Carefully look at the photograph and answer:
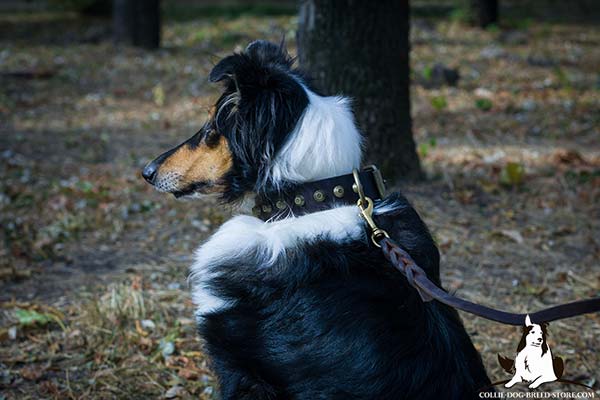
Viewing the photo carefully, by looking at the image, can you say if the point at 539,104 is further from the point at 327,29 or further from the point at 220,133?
the point at 220,133

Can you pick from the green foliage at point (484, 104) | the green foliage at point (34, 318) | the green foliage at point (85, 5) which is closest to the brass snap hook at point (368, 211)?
the green foliage at point (34, 318)

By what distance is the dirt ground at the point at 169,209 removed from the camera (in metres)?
3.45

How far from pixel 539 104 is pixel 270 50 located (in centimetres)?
655

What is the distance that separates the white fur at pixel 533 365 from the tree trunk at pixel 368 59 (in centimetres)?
294

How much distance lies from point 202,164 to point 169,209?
2824mm

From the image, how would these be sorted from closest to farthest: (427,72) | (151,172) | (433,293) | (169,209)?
(433,293), (151,172), (169,209), (427,72)

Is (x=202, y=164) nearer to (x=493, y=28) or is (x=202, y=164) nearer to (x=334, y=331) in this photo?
(x=334, y=331)

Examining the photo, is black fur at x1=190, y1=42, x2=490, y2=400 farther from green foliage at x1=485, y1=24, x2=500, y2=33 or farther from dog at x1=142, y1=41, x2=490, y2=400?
green foliage at x1=485, y1=24, x2=500, y2=33

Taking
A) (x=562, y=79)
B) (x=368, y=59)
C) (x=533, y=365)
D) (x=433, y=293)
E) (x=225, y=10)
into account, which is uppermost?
(x=368, y=59)

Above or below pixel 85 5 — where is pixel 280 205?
above

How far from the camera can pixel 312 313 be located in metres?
2.17

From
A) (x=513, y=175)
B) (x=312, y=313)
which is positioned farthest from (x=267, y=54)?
(x=513, y=175)

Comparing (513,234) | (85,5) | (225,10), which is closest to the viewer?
(513,234)

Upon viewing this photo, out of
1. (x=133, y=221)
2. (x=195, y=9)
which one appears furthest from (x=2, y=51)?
(x=133, y=221)
